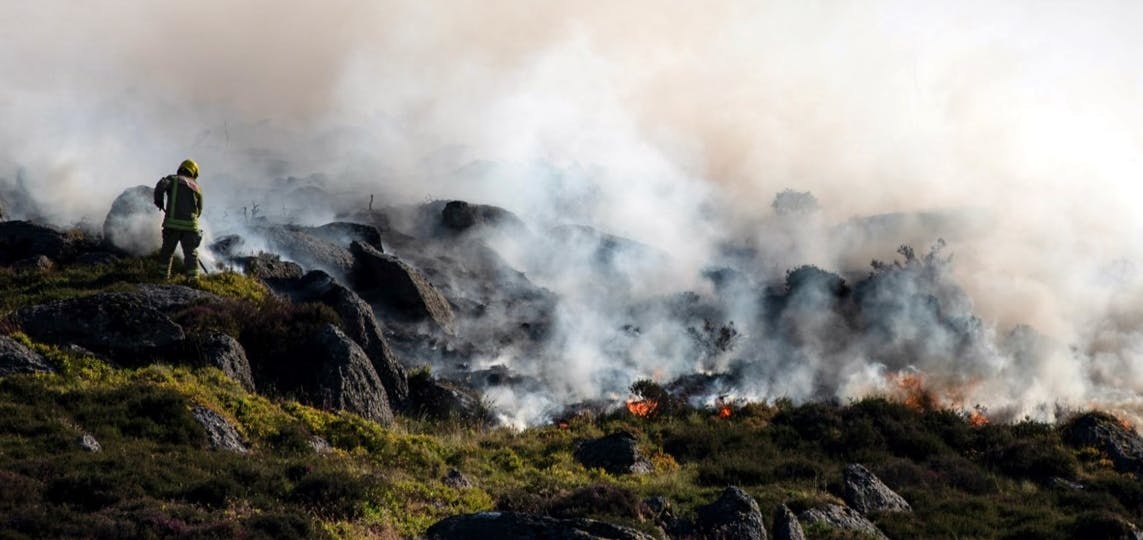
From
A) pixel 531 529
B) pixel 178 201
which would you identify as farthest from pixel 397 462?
pixel 178 201

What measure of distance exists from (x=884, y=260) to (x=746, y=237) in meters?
7.43

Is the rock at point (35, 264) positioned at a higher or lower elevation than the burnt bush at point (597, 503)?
higher

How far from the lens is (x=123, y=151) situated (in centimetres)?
5128

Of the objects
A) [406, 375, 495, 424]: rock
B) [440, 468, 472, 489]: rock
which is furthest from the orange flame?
[440, 468, 472, 489]: rock

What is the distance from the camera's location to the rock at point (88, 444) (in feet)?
50.8

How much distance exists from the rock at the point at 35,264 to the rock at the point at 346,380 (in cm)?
870

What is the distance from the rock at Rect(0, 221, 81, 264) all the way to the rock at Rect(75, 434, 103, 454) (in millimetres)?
14759

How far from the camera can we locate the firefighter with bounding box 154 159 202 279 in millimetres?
25906

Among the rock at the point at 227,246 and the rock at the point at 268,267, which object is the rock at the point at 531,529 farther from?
the rock at the point at 227,246

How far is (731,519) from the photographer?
1623 centimetres

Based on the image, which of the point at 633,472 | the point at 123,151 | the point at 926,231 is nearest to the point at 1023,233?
the point at 926,231

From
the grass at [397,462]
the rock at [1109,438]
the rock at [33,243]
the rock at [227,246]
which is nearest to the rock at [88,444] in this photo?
the grass at [397,462]

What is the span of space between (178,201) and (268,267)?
475 centimetres

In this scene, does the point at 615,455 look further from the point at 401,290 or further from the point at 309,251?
the point at 309,251
